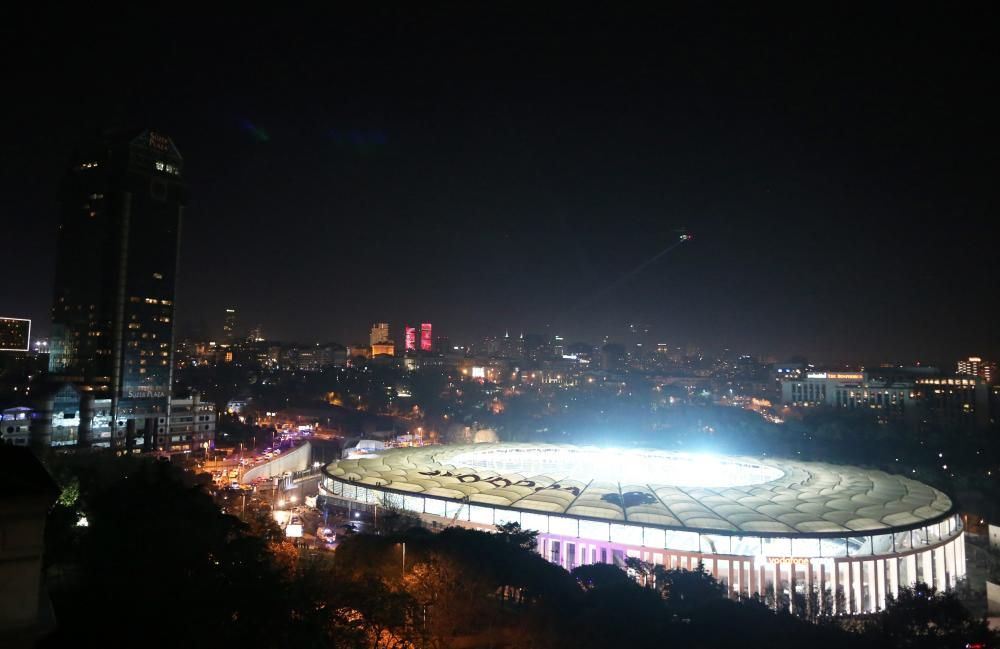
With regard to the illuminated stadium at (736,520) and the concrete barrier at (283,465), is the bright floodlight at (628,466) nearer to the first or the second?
the illuminated stadium at (736,520)

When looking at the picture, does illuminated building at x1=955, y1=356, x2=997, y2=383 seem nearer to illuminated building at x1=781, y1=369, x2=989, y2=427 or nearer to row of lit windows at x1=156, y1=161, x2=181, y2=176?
illuminated building at x1=781, y1=369, x2=989, y2=427

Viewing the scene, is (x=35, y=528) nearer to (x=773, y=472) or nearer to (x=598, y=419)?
(x=773, y=472)

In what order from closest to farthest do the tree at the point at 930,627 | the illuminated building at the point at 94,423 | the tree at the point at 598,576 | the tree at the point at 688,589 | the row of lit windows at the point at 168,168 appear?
the tree at the point at 930,627 → the tree at the point at 688,589 → the tree at the point at 598,576 → the illuminated building at the point at 94,423 → the row of lit windows at the point at 168,168

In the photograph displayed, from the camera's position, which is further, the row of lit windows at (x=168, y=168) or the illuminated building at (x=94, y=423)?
the row of lit windows at (x=168, y=168)

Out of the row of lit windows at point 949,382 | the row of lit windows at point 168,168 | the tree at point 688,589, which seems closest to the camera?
the tree at point 688,589

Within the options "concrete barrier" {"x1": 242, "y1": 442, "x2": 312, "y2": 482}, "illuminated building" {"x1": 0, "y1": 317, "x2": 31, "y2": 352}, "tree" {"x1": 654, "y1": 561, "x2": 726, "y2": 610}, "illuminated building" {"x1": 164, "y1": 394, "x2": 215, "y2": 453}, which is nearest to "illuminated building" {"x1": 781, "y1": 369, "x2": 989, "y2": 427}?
"tree" {"x1": 654, "y1": 561, "x2": 726, "y2": 610}

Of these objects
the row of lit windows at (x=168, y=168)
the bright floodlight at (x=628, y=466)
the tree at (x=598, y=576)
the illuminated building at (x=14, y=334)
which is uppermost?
the row of lit windows at (x=168, y=168)

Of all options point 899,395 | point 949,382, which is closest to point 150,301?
point 899,395

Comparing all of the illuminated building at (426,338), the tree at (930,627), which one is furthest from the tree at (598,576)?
the illuminated building at (426,338)
